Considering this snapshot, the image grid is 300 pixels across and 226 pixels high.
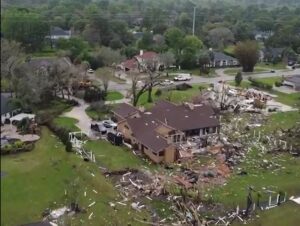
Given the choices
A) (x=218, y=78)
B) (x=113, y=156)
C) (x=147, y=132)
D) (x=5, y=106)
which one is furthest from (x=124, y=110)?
(x=5, y=106)

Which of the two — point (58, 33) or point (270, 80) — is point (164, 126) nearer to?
point (270, 80)

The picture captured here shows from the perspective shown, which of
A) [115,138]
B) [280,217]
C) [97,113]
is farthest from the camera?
[97,113]

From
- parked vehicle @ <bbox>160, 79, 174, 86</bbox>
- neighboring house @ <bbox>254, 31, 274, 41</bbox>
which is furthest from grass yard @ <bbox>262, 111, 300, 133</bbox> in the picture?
neighboring house @ <bbox>254, 31, 274, 41</bbox>

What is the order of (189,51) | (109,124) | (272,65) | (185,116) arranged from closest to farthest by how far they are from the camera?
1. (185,116)
2. (109,124)
3. (189,51)
4. (272,65)

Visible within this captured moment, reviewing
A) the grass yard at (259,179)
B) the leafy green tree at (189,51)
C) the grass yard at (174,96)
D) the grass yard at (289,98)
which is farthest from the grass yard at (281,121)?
the leafy green tree at (189,51)

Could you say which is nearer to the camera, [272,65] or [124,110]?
[124,110]

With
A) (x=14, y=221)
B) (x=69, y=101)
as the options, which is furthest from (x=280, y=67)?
(x=14, y=221)

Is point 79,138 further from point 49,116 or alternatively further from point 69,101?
point 69,101

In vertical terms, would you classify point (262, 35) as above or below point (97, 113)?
above
